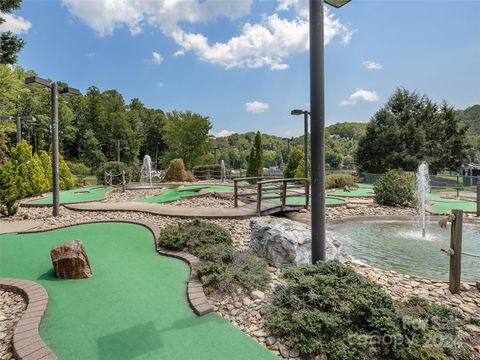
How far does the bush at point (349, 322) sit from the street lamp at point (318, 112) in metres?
0.52

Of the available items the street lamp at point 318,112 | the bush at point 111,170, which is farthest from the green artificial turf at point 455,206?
the bush at point 111,170

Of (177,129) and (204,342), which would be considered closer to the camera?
(204,342)

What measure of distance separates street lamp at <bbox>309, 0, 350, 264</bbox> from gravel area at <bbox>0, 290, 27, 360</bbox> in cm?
281

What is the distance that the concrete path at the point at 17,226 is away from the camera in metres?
Answer: 5.71

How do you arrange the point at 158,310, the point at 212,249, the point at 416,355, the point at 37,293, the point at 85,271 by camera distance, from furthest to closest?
the point at 212,249, the point at 85,271, the point at 37,293, the point at 158,310, the point at 416,355

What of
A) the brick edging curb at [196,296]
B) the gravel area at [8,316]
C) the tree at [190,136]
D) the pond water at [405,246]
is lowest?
the pond water at [405,246]

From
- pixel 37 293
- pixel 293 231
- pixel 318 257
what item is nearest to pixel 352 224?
pixel 293 231

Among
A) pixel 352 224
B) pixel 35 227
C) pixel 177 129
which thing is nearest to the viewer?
pixel 35 227

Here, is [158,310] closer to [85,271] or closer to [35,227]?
[85,271]

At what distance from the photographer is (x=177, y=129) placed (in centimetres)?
2897

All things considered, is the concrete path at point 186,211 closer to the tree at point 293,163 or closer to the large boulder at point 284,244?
the large boulder at point 284,244

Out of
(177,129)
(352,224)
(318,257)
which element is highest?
(177,129)

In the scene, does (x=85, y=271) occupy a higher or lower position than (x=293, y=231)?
lower

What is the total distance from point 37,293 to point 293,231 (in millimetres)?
3189
